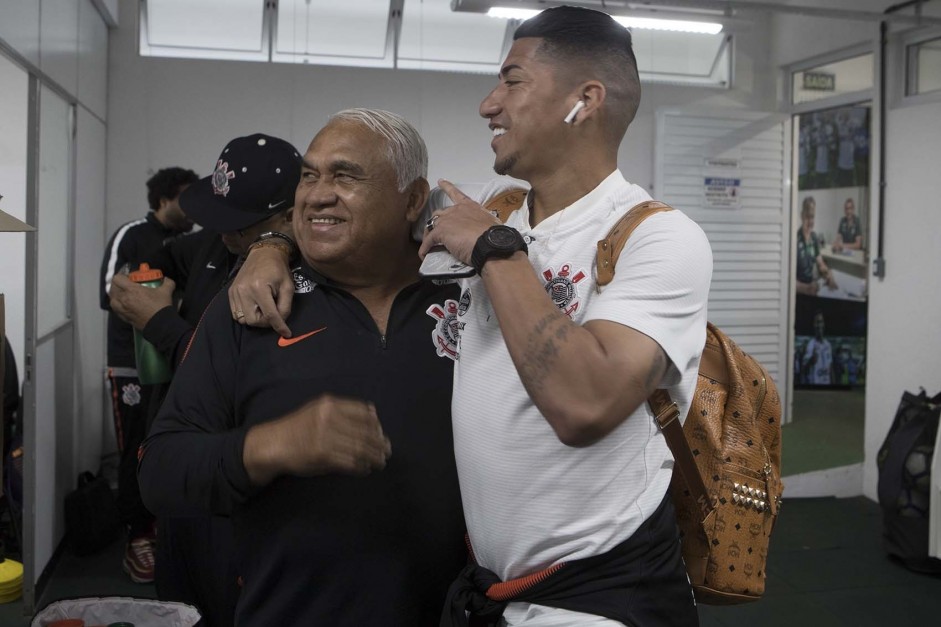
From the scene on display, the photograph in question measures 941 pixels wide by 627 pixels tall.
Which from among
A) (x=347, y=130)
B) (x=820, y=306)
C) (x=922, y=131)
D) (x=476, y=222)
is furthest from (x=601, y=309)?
(x=820, y=306)

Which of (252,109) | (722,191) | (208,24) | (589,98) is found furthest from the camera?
(722,191)

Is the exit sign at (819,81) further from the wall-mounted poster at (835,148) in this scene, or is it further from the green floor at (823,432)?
the wall-mounted poster at (835,148)

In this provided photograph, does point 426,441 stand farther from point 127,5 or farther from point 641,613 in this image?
point 127,5

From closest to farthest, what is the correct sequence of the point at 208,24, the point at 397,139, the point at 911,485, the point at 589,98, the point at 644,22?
the point at 589,98, the point at 397,139, the point at 911,485, the point at 644,22, the point at 208,24

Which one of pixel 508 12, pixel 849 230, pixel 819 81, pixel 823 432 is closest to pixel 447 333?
pixel 508 12

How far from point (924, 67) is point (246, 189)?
5071 mm

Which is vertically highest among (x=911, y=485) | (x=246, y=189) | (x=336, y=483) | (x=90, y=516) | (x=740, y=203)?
(x=740, y=203)

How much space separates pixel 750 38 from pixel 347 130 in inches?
250

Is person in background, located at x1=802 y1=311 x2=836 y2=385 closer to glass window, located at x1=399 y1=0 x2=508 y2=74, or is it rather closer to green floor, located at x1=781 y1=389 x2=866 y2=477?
green floor, located at x1=781 y1=389 x2=866 y2=477

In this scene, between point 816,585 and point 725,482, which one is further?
point 816,585

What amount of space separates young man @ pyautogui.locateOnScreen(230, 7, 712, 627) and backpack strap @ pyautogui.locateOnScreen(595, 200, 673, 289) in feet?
0.08

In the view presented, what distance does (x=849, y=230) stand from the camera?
34.1 feet

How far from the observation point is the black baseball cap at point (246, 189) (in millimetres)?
2477

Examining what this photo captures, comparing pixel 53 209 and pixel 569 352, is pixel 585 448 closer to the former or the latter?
pixel 569 352
